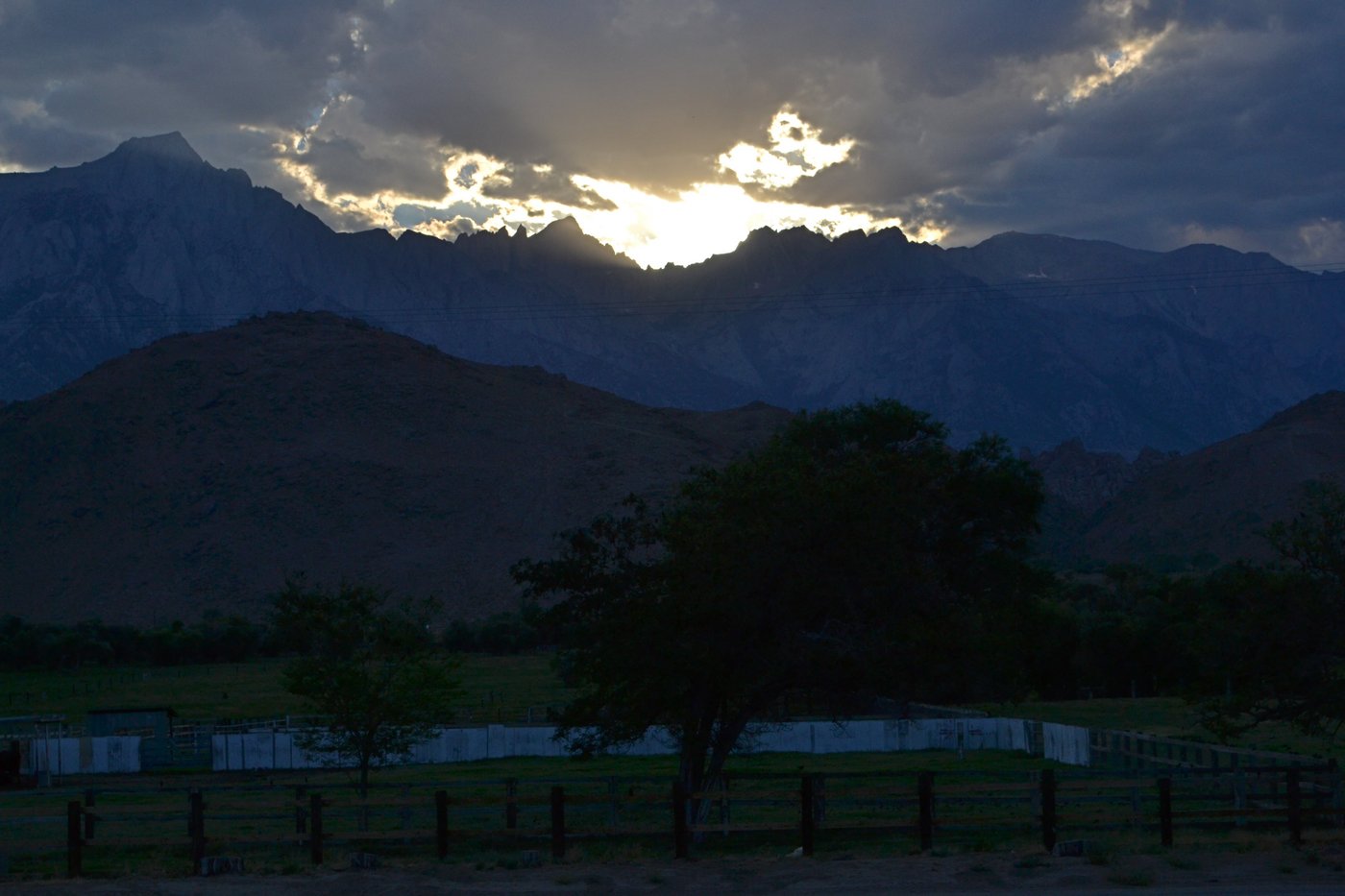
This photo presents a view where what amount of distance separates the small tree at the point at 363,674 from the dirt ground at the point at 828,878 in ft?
45.7

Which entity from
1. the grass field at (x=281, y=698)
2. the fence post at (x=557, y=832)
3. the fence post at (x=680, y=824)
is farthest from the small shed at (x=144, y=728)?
the fence post at (x=680, y=824)

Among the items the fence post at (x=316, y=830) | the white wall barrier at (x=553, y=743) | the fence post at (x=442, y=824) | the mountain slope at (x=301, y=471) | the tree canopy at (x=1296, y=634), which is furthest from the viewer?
the mountain slope at (x=301, y=471)

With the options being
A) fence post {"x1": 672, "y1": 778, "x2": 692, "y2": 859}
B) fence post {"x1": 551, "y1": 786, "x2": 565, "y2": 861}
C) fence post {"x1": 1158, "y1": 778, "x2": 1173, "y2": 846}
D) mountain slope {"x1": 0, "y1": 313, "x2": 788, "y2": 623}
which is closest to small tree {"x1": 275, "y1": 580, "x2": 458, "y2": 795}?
fence post {"x1": 551, "y1": 786, "x2": 565, "y2": 861}

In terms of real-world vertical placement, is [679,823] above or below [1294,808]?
below

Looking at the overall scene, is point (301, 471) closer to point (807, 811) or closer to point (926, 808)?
point (807, 811)

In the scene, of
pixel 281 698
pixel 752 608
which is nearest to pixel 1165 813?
pixel 752 608

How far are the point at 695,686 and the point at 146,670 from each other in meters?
84.7

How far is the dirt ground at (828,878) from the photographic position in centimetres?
1987

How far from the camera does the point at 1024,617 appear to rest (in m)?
50.2

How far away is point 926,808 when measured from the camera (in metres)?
22.8

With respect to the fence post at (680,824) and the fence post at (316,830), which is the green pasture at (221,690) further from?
the fence post at (680,824)

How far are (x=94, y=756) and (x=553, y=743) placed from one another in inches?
707

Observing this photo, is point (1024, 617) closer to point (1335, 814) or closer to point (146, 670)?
point (1335, 814)

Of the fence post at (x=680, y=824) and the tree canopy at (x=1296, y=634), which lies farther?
the tree canopy at (x=1296, y=634)
